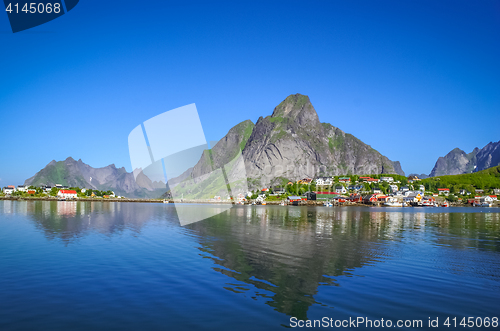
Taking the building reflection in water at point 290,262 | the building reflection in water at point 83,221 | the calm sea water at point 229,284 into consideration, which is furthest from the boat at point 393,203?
the calm sea water at point 229,284

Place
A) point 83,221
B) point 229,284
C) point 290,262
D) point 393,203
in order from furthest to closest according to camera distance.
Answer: point 393,203
point 83,221
point 290,262
point 229,284

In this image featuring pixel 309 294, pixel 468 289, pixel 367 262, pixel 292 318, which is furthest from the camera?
pixel 367 262

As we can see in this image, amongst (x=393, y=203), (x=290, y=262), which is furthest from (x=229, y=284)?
(x=393, y=203)

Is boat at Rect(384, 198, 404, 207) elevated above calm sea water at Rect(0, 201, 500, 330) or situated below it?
below

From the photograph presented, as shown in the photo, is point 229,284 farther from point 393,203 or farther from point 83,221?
point 393,203

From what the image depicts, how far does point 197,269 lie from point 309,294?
7006 mm

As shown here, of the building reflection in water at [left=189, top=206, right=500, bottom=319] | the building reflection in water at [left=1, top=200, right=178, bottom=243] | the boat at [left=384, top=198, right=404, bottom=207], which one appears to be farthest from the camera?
the boat at [left=384, top=198, right=404, bottom=207]

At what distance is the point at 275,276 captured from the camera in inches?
628

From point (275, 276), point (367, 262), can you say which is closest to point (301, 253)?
point (367, 262)

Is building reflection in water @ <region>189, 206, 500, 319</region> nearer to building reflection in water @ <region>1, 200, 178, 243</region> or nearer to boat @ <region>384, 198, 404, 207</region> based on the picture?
building reflection in water @ <region>1, 200, 178, 243</region>

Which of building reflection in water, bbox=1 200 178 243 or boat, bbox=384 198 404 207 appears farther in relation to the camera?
boat, bbox=384 198 404 207

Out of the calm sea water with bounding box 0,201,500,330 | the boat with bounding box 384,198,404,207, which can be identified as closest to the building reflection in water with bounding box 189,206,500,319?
the calm sea water with bounding box 0,201,500,330

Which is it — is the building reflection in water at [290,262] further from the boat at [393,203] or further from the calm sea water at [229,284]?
the boat at [393,203]

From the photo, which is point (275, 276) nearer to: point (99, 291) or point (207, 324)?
point (207, 324)
